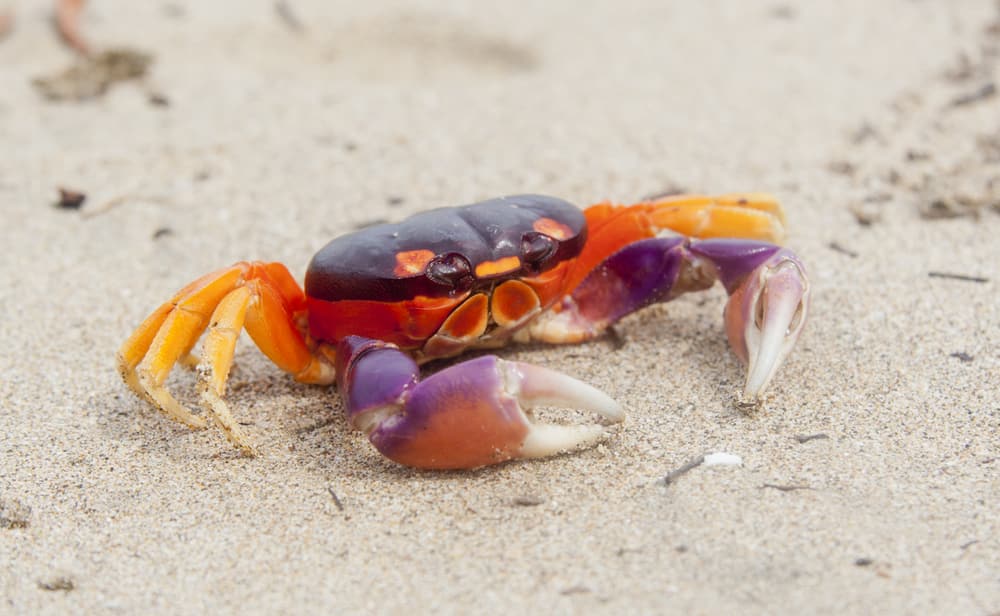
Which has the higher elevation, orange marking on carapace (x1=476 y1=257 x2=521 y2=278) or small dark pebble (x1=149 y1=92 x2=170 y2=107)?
orange marking on carapace (x1=476 y1=257 x2=521 y2=278)

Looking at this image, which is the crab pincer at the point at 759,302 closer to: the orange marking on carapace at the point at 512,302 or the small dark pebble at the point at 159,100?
the orange marking on carapace at the point at 512,302

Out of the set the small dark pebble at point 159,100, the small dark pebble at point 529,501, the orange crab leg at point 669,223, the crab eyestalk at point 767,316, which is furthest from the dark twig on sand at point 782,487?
the small dark pebble at point 159,100

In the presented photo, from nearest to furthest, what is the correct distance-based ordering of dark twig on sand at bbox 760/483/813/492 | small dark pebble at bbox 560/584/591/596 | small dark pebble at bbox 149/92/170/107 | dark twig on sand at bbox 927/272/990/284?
1. small dark pebble at bbox 560/584/591/596
2. dark twig on sand at bbox 760/483/813/492
3. dark twig on sand at bbox 927/272/990/284
4. small dark pebble at bbox 149/92/170/107

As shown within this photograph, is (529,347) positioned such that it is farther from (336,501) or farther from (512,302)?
(336,501)

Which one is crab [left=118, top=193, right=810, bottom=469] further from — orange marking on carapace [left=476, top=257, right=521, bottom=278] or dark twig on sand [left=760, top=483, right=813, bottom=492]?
dark twig on sand [left=760, top=483, right=813, bottom=492]

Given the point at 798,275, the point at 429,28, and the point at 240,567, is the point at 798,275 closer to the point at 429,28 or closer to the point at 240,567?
the point at 240,567

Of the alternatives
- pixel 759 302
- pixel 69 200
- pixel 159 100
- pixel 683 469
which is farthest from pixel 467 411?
pixel 159 100

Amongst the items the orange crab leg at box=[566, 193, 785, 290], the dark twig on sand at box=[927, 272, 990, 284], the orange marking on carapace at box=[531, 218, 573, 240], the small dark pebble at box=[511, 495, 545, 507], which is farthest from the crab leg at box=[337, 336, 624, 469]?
the dark twig on sand at box=[927, 272, 990, 284]
